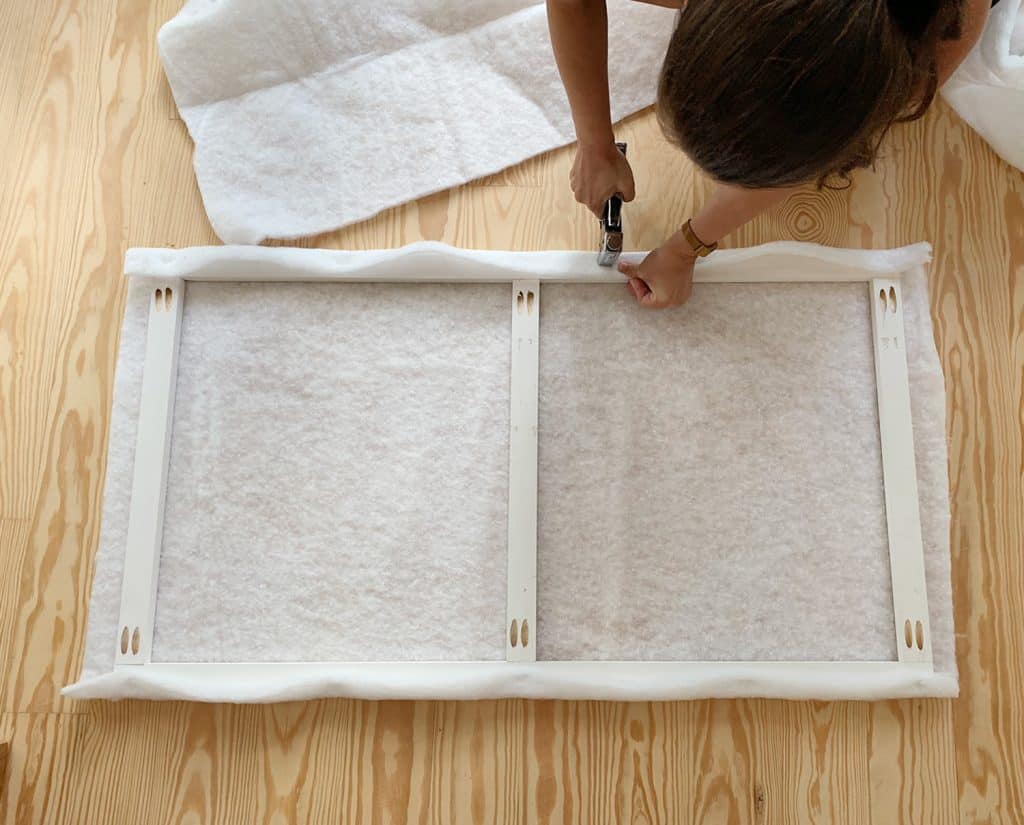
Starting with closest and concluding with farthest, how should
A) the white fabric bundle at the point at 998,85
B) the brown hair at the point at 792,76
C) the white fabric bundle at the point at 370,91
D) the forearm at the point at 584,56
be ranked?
the brown hair at the point at 792,76, the forearm at the point at 584,56, the white fabric bundle at the point at 998,85, the white fabric bundle at the point at 370,91

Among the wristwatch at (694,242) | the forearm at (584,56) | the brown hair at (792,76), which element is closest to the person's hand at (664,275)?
the wristwatch at (694,242)

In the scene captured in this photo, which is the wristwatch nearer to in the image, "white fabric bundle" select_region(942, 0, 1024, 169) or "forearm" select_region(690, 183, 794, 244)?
"forearm" select_region(690, 183, 794, 244)

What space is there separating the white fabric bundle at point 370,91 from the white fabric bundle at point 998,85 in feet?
1.15

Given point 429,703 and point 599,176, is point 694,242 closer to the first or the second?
point 599,176

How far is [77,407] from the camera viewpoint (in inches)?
35.9

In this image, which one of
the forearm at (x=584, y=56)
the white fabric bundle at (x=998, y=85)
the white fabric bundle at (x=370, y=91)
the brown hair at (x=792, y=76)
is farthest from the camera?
the white fabric bundle at (x=370, y=91)

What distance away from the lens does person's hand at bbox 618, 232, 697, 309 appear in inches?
33.6

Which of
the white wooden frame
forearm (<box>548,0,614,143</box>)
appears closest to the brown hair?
forearm (<box>548,0,614,143</box>)

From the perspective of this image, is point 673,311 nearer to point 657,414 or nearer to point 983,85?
point 657,414

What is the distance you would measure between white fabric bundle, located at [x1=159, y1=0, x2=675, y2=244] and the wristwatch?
222 millimetres

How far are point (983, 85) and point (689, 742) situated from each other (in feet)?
2.67

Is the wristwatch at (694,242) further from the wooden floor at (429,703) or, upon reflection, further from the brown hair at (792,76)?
the brown hair at (792,76)

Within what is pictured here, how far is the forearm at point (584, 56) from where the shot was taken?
2.28 ft

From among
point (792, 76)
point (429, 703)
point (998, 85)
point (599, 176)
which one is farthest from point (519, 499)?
point (998, 85)
